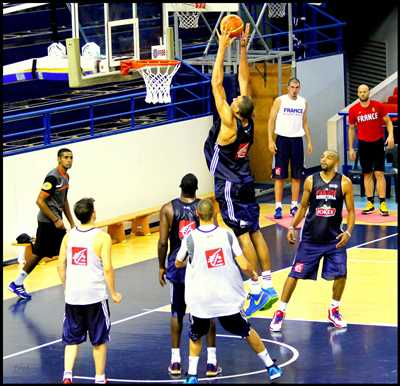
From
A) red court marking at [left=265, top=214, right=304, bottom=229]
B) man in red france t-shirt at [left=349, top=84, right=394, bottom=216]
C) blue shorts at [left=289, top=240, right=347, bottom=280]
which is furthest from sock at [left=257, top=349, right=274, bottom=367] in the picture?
man in red france t-shirt at [left=349, top=84, right=394, bottom=216]

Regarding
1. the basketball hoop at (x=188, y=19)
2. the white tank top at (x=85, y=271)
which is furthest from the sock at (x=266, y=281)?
the basketball hoop at (x=188, y=19)

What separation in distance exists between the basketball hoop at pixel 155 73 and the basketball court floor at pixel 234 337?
2.55m

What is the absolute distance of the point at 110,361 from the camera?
13.1 meters

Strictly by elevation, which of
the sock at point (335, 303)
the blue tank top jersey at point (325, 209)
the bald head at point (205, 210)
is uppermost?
Answer: the bald head at point (205, 210)

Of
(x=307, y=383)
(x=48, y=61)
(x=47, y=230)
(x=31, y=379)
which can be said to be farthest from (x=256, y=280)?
(x=48, y=61)

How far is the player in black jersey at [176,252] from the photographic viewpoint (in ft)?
41.0

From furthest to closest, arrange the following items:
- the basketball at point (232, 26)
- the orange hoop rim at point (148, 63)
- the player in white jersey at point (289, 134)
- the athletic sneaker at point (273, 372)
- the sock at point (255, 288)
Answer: the player in white jersey at point (289, 134)
the orange hoop rim at point (148, 63)
the sock at point (255, 288)
the basketball at point (232, 26)
the athletic sneaker at point (273, 372)

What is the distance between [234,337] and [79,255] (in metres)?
2.68

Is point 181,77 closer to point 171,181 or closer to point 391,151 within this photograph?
point 171,181

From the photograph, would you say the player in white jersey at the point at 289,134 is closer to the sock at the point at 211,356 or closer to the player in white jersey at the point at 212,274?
the sock at the point at 211,356

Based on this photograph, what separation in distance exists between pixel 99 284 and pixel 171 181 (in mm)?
9831

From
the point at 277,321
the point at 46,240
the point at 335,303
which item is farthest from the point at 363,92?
the point at 277,321

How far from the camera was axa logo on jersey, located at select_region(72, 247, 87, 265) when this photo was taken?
11914 mm

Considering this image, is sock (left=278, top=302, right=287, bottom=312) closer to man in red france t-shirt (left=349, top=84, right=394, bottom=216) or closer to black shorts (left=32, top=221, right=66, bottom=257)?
black shorts (left=32, top=221, right=66, bottom=257)
